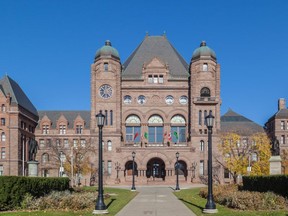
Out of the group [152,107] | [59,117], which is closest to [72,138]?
[59,117]

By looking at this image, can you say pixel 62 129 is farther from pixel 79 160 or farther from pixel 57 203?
pixel 57 203

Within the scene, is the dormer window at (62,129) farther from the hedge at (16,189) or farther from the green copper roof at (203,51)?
the hedge at (16,189)

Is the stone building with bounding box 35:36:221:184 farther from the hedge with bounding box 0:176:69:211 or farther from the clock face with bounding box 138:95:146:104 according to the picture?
the hedge with bounding box 0:176:69:211

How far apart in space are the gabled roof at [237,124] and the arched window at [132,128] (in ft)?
73.4

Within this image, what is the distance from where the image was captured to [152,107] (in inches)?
3115

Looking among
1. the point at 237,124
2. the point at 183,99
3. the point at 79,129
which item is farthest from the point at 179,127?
the point at 237,124

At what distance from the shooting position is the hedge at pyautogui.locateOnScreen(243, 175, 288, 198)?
86.9 feet

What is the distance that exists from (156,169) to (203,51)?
22931 millimetres

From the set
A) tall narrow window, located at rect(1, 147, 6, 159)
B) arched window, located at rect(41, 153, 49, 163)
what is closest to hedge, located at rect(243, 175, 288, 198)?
tall narrow window, located at rect(1, 147, 6, 159)

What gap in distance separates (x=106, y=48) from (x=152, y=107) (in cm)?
1355

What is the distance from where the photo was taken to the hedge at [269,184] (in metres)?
26.5

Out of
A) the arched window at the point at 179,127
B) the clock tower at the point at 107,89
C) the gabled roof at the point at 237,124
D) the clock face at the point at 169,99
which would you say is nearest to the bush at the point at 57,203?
the clock tower at the point at 107,89

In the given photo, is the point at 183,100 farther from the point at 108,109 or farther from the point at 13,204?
the point at 13,204

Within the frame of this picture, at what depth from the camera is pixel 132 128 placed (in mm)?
79812
